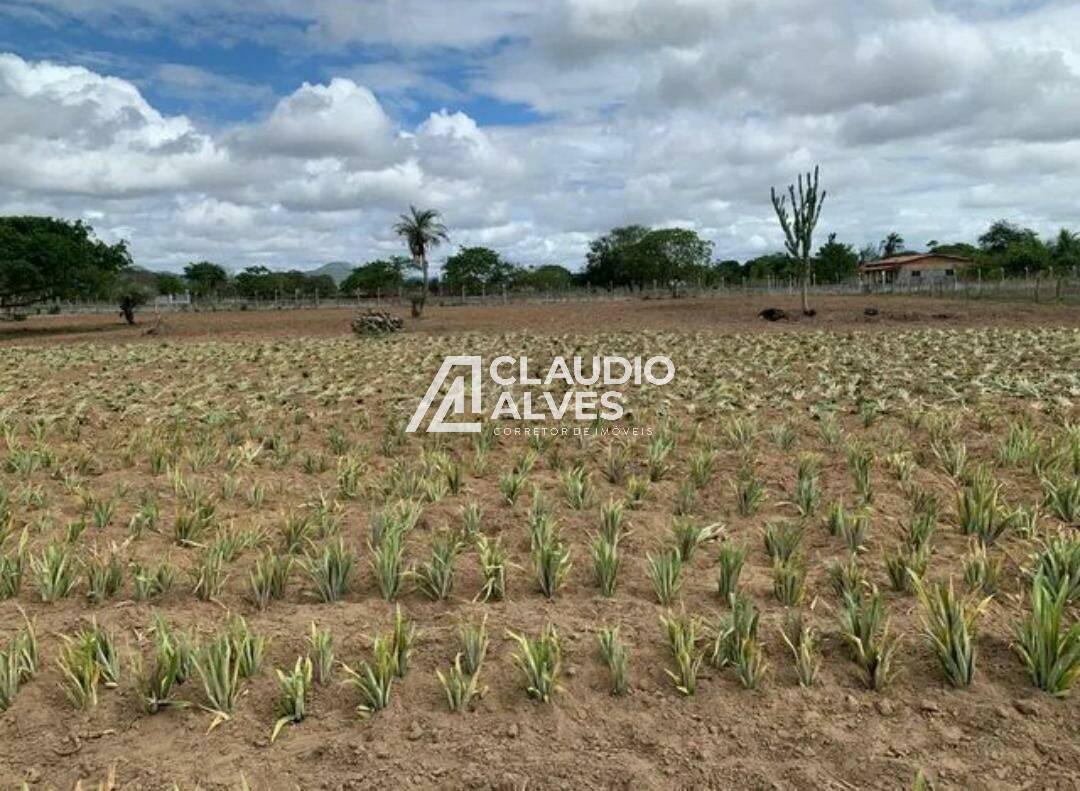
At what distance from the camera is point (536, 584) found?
408 cm

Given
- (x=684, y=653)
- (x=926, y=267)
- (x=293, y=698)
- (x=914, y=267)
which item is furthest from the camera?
(x=914, y=267)

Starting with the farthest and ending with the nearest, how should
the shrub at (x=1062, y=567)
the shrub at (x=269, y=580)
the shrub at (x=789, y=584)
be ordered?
1. the shrub at (x=269, y=580)
2. the shrub at (x=789, y=584)
3. the shrub at (x=1062, y=567)

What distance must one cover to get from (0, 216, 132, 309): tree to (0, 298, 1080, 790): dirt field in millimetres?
22212

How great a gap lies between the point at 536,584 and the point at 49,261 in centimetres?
3125

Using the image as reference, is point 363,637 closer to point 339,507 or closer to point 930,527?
point 339,507

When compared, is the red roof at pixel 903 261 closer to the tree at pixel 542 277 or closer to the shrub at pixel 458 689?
the tree at pixel 542 277

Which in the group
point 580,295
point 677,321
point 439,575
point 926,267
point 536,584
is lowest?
point 536,584

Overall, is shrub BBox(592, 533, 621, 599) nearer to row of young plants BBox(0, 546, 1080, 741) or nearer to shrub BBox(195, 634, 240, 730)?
row of young plants BBox(0, 546, 1080, 741)

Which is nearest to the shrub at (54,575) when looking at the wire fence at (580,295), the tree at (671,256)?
the wire fence at (580,295)

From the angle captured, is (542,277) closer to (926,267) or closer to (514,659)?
(926,267)

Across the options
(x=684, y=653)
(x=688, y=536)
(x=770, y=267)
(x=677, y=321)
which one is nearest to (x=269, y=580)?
(x=684, y=653)

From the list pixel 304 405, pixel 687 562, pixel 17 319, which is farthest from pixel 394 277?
pixel 687 562

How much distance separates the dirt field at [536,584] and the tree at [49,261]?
22.2m

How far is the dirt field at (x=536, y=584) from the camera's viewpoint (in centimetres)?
267
